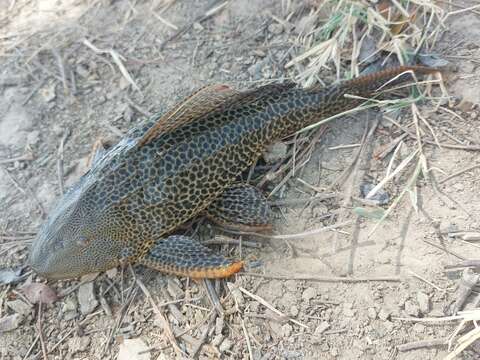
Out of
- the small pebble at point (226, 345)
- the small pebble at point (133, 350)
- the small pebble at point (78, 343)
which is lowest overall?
the small pebble at point (226, 345)

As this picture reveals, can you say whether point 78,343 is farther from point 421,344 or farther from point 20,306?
point 421,344

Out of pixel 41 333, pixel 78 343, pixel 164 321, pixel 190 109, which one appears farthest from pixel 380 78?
pixel 41 333

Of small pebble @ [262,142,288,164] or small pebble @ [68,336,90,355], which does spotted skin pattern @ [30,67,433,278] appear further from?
small pebble @ [68,336,90,355]

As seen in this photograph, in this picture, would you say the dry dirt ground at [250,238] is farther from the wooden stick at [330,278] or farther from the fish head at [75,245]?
the fish head at [75,245]

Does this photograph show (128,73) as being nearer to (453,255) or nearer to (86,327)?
(86,327)

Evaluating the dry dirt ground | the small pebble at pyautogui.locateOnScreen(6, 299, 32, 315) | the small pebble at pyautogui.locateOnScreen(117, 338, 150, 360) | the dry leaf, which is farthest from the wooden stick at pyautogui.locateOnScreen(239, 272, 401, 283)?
the dry leaf

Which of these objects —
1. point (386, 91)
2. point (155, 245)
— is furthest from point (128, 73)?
point (386, 91)

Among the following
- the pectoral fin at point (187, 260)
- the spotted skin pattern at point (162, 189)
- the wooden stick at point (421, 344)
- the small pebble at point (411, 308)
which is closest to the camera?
the wooden stick at point (421, 344)

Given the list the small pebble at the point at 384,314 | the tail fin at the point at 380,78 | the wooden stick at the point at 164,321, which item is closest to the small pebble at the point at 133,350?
the wooden stick at the point at 164,321
